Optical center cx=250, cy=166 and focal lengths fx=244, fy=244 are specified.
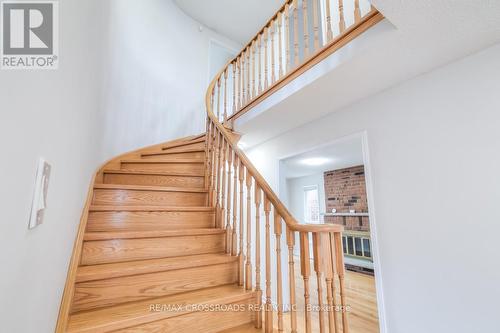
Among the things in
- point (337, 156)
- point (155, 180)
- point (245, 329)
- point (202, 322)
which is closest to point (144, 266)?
point (202, 322)

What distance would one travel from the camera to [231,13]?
167 inches

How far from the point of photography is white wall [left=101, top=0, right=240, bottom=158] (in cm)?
280

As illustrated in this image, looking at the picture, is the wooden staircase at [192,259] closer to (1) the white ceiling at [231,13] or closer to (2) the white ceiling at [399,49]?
(2) the white ceiling at [399,49]

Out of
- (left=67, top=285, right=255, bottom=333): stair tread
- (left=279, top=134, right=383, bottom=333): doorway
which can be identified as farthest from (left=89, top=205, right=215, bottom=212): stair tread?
(left=279, top=134, right=383, bottom=333): doorway

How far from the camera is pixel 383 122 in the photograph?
2.09 m

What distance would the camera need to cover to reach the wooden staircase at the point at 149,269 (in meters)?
1.27

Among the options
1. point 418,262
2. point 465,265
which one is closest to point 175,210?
point 418,262

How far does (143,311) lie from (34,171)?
97cm

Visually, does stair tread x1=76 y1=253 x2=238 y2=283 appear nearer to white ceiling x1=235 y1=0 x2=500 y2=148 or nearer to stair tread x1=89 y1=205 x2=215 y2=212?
stair tread x1=89 y1=205 x2=215 y2=212

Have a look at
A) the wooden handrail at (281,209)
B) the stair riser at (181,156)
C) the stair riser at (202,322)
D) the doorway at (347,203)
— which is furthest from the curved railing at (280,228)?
the doorway at (347,203)

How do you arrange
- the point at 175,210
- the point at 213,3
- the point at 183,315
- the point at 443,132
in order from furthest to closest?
the point at 213,3 < the point at 175,210 < the point at 443,132 < the point at 183,315

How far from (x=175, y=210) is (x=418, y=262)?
1.89 metres

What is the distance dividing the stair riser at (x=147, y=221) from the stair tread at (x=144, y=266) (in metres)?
0.32

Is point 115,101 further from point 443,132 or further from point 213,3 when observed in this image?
point 443,132
